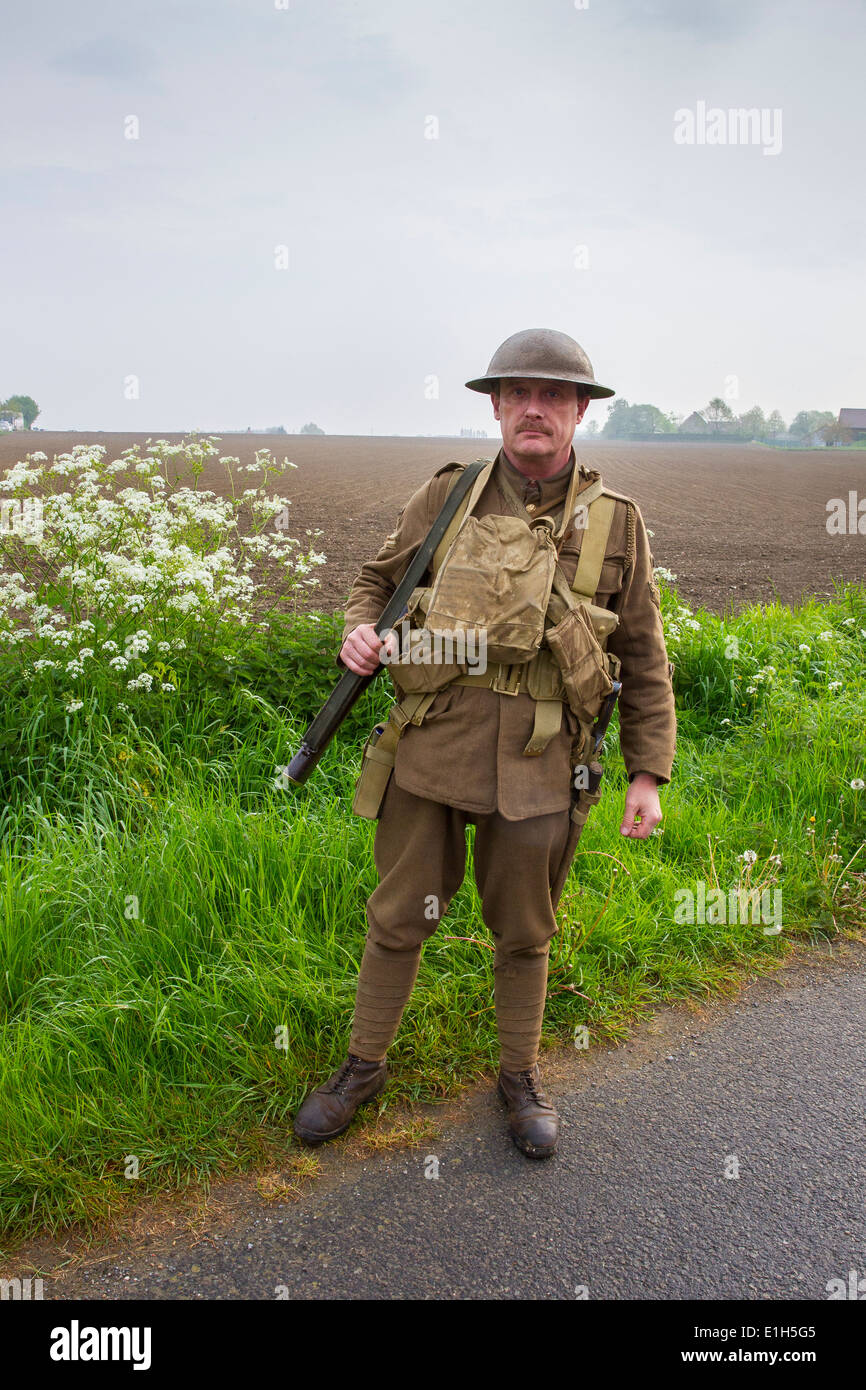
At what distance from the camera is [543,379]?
8.40 ft

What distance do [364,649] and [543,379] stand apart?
0.85 meters

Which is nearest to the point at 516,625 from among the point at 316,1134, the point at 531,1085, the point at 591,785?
the point at 591,785

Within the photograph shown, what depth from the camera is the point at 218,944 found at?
129 inches

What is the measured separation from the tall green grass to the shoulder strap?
1.37 m

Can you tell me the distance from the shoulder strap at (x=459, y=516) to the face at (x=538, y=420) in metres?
0.10

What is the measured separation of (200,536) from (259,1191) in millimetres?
4387

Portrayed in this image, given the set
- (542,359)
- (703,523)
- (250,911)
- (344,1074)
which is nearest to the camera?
(542,359)

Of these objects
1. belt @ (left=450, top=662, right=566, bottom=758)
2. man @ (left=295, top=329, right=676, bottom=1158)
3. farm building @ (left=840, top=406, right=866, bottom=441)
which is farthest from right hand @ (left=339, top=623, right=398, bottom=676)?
farm building @ (left=840, top=406, right=866, bottom=441)

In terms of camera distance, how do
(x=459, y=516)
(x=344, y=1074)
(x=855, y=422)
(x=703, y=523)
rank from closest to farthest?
1. (x=459, y=516)
2. (x=344, y=1074)
3. (x=703, y=523)
4. (x=855, y=422)

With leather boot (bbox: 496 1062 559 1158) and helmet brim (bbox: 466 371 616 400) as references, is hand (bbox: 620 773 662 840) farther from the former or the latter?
helmet brim (bbox: 466 371 616 400)

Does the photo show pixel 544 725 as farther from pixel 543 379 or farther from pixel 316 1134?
pixel 316 1134

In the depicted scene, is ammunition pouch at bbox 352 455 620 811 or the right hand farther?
the right hand

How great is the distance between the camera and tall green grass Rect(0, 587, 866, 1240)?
106 inches
